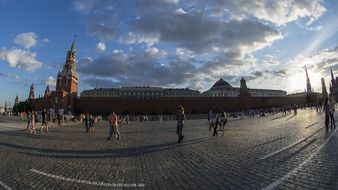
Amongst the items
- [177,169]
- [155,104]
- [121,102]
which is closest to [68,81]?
[121,102]

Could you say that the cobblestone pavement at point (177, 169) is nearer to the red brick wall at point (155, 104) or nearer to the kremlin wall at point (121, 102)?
the kremlin wall at point (121, 102)

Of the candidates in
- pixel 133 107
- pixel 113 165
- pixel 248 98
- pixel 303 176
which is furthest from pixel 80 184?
pixel 248 98

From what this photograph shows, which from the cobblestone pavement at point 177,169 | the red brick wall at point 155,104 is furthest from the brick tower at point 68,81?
the cobblestone pavement at point 177,169

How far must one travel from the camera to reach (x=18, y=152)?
1020 cm

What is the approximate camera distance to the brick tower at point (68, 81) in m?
74.2

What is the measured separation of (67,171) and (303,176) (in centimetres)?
496

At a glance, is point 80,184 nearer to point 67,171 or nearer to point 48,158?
point 67,171

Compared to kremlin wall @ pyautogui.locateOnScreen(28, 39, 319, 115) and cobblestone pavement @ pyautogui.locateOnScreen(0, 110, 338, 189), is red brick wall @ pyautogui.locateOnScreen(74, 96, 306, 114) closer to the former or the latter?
kremlin wall @ pyautogui.locateOnScreen(28, 39, 319, 115)

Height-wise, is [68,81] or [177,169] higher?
[68,81]

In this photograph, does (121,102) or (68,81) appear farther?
(68,81)

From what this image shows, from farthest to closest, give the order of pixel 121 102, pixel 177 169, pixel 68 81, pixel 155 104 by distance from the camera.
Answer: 1. pixel 68 81
2. pixel 155 104
3. pixel 121 102
4. pixel 177 169

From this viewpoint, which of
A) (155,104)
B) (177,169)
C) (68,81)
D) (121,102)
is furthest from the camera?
(68,81)

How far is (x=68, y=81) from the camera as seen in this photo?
78.2m

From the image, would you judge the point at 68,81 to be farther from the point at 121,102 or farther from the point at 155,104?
the point at 155,104
